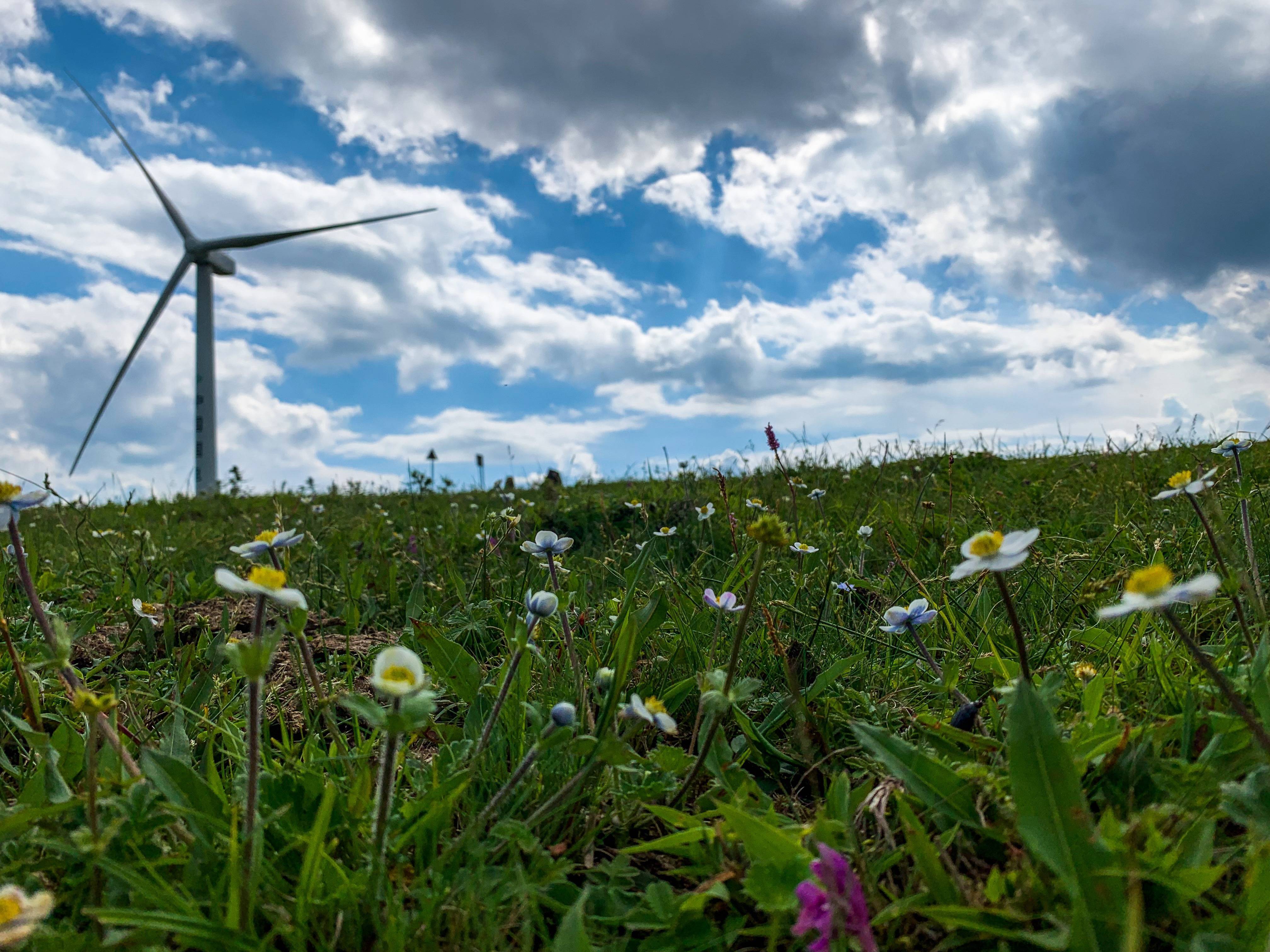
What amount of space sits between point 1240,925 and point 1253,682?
0.65 meters

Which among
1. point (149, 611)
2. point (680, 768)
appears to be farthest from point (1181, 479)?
point (149, 611)

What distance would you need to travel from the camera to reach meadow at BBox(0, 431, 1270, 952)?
4.24 feet

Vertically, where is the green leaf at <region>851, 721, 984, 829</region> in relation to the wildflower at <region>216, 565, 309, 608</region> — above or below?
below

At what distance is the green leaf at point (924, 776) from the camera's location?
153 cm

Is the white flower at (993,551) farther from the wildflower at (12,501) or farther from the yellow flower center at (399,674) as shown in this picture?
the wildflower at (12,501)

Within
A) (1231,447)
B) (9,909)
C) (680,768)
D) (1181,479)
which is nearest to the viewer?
(9,909)

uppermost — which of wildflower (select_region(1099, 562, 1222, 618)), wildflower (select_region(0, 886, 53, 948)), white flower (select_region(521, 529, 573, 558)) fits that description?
white flower (select_region(521, 529, 573, 558))

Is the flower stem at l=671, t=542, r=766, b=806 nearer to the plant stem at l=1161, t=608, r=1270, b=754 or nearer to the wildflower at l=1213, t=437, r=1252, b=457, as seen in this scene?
the plant stem at l=1161, t=608, r=1270, b=754

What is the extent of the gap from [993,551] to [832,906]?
749 mm

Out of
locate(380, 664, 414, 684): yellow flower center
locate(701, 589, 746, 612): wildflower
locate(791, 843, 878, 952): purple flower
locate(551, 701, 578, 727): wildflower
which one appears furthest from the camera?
locate(701, 589, 746, 612): wildflower

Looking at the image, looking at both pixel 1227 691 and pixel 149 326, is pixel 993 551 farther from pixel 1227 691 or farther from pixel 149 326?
pixel 149 326

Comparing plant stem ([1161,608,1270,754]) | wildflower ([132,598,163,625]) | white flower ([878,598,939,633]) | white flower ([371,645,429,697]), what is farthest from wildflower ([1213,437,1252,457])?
wildflower ([132,598,163,625])

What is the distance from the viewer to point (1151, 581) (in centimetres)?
128

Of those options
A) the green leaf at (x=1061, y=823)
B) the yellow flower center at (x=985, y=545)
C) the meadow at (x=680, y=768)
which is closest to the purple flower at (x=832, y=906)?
the meadow at (x=680, y=768)
